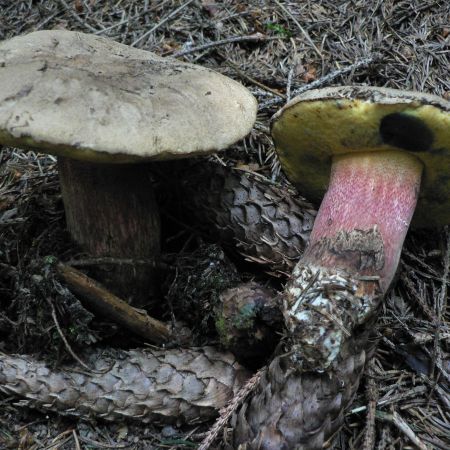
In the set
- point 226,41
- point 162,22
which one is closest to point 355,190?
point 226,41

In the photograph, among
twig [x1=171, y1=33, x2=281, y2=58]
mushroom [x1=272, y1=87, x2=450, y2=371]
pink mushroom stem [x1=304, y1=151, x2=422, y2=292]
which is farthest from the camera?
twig [x1=171, y1=33, x2=281, y2=58]

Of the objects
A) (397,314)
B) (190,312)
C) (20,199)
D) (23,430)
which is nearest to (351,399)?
(397,314)

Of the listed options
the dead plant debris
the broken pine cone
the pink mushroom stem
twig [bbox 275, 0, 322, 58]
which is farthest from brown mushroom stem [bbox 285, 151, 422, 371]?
twig [bbox 275, 0, 322, 58]

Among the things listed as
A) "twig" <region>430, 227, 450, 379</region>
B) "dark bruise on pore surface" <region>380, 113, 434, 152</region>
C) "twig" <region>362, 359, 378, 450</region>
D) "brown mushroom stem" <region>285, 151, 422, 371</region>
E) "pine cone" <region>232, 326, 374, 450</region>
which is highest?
"dark bruise on pore surface" <region>380, 113, 434, 152</region>

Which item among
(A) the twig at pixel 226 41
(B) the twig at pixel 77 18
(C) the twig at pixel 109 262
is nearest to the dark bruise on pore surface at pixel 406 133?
(C) the twig at pixel 109 262

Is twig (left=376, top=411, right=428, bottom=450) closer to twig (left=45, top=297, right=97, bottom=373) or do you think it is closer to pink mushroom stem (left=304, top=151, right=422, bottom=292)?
pink mushroom stem (left=304, top=151, right=422, bottom=292)

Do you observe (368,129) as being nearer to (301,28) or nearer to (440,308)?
(440,308)

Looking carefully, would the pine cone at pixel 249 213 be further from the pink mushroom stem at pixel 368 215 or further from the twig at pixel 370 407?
the twig at pixel 370 407
